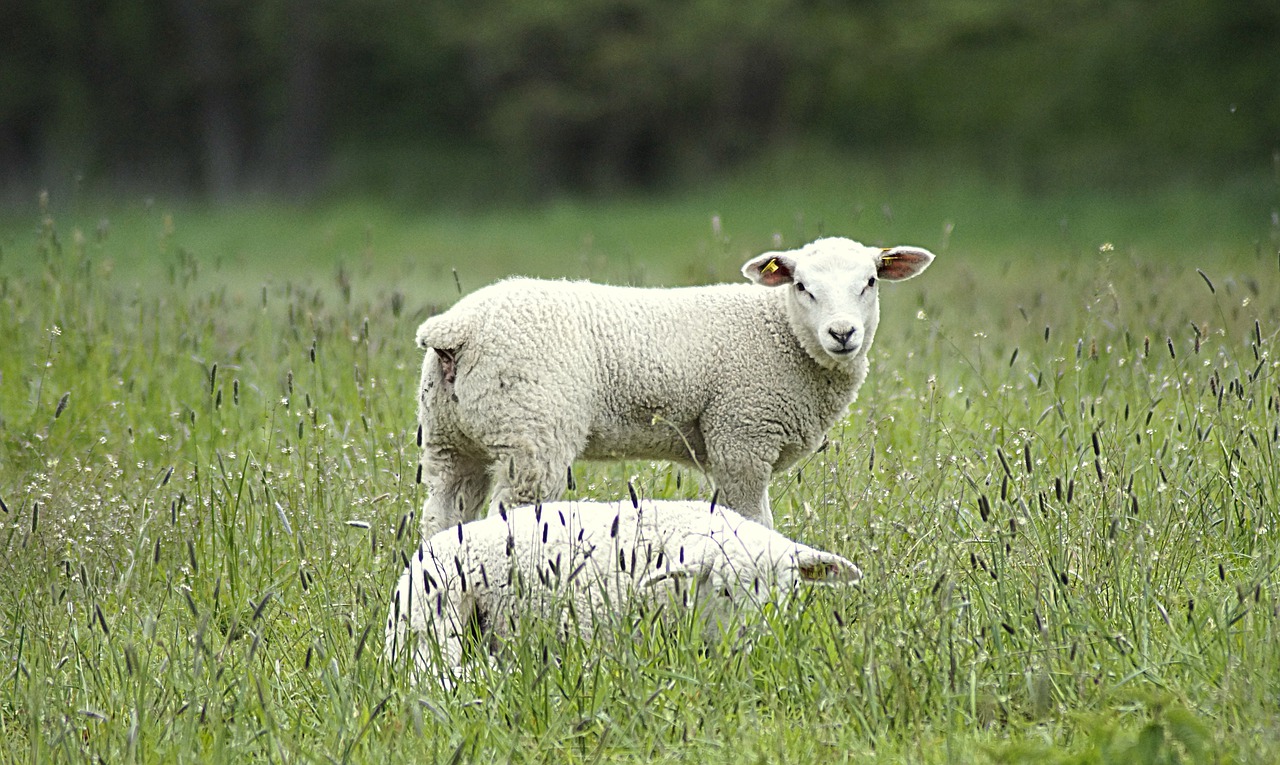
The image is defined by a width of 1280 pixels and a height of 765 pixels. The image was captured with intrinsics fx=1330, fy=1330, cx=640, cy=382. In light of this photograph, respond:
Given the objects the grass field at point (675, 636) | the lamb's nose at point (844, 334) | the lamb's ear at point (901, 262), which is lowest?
the grass field at point (675, 636)

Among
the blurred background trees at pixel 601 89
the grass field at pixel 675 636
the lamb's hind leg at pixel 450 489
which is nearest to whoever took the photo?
the grass field at pixel 675 636

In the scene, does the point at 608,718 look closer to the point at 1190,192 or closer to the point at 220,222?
the point at 1190,192

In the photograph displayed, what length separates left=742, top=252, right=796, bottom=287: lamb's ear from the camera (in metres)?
4.81

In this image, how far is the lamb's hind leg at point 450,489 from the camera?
469cm

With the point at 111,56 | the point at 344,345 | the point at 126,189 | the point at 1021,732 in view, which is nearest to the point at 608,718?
the point at 1021,732

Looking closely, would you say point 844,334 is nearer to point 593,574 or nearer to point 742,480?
point 742,480

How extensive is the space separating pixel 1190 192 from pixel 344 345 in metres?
14.2

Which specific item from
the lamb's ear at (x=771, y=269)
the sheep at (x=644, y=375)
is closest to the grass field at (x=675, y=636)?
the sheep at (x=644, y=375)

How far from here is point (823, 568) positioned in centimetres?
362

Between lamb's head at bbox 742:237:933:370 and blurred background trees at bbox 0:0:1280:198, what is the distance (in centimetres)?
1484

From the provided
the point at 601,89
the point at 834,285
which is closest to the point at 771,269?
the point at 834,285

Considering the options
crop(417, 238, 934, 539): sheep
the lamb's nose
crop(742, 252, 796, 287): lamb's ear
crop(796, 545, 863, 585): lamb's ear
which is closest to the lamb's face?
crop(796, 545, 863, 585): lamb's ear

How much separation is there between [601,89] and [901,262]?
2219cm

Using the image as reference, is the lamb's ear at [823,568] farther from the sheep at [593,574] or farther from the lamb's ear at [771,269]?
the lamb's ear at [771,269]
